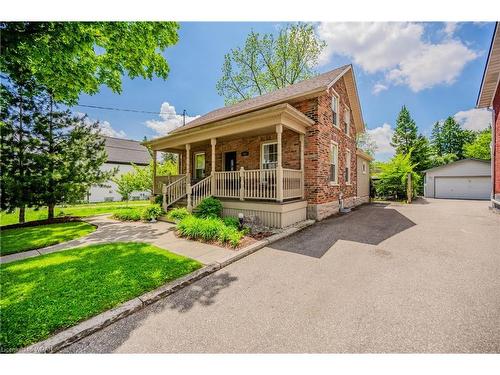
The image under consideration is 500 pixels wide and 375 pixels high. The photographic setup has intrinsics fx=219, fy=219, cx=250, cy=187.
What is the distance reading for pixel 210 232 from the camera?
Result: 19.7 ft

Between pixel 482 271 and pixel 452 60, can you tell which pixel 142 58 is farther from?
pixel 482 271

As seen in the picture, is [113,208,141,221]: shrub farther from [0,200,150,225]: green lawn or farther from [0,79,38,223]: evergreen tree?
[0,79,38,223]: evergreen tree

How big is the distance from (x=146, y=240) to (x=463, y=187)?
26346mm

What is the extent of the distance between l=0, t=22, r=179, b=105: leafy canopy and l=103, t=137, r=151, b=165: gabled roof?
69.3ft

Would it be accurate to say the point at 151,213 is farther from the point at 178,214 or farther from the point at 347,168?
the point at 347,168

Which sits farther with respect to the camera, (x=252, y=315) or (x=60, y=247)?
(x=60, y=247)

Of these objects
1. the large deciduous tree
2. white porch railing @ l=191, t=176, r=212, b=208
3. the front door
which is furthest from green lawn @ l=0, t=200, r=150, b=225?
the large deciduous tree

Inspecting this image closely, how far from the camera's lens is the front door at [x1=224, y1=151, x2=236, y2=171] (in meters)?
11.5

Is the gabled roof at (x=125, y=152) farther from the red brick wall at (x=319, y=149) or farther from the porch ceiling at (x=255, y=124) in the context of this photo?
the red brick wall at (x=319, y=149)

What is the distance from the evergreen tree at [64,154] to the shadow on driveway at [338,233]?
30.0ft

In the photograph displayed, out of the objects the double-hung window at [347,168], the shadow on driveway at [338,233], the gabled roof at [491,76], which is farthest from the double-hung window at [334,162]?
the gabled roof at [491,76]

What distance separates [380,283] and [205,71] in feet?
27.9

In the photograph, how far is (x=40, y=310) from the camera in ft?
8.90
